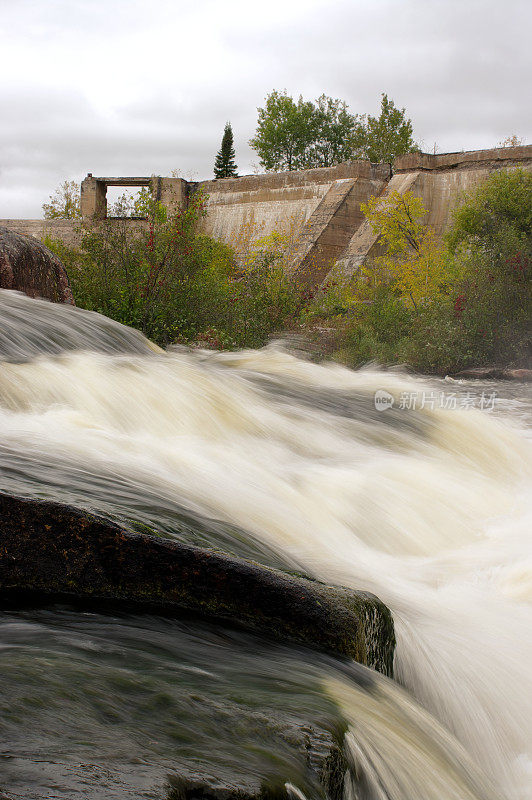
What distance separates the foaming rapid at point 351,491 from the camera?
8.27ft

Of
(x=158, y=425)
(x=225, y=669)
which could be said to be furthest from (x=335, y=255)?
(x=225, y=669)

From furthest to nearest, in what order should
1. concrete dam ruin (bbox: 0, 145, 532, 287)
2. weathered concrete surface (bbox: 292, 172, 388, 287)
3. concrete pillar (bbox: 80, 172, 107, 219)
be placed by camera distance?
1. concrete pillar (bbox: 80, 172, 107, 219)
2. weathered concrete surface (bbox: 292, 172, 388, 287)
3. concrete dam ruin (bbox: 0, 145, 532, 287)

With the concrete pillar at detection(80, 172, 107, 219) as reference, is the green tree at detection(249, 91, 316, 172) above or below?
above

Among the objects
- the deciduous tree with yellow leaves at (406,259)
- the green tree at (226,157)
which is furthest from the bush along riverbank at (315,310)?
the green tree at (226,157)

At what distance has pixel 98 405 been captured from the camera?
515 centimetres

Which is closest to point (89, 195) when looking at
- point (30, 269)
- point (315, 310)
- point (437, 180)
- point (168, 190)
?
point (168, 190)

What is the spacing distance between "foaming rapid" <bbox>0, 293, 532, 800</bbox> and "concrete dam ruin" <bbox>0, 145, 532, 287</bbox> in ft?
42.2

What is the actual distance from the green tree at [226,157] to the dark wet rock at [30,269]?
149 feet

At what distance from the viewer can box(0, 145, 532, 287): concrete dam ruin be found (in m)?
21.4

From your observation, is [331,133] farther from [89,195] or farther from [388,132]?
[89,195]

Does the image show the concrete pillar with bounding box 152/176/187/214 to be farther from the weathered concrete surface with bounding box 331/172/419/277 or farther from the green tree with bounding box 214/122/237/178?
the green tree with bounding box 214/122/237/178

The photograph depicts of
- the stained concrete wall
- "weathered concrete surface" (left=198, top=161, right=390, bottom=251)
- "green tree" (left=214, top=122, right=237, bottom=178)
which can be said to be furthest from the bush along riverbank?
"green tree" (left=214, top=122, right=237, bottom=178)

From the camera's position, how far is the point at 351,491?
15.0 feet

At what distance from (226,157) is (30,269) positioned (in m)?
46.7
